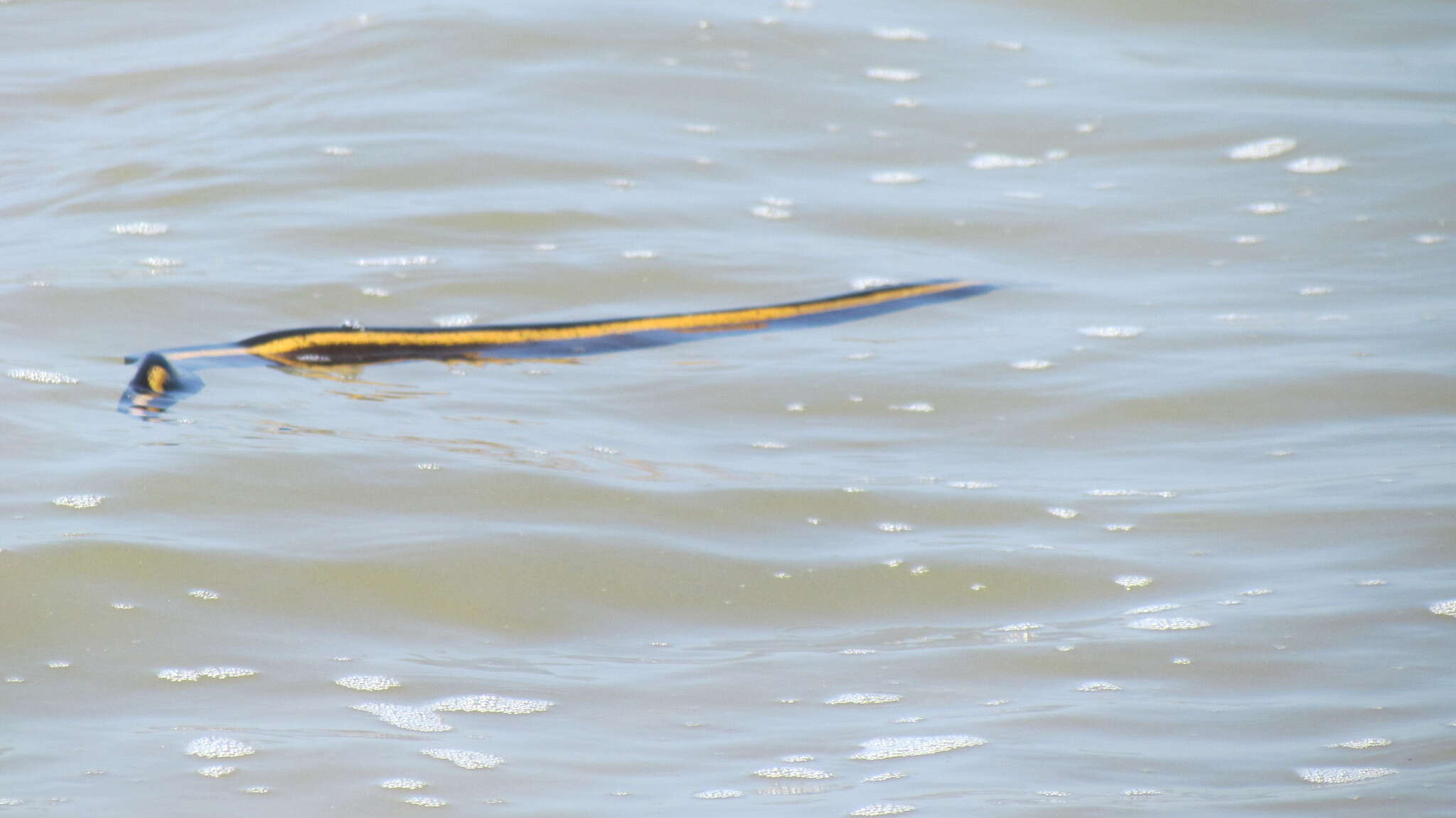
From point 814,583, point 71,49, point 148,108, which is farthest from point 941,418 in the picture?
point 71,49

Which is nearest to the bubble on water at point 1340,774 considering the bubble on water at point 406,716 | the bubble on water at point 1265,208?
the bubble on water at point 406,716

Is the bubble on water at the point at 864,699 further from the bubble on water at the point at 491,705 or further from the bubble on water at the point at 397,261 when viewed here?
the bubble on water at the point at 397,261

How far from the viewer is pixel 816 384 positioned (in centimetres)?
442

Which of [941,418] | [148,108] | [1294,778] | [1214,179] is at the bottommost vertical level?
[1294,778]

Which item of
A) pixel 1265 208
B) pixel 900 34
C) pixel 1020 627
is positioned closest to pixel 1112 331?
pixel 1265 208

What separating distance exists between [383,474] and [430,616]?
24.9 inches

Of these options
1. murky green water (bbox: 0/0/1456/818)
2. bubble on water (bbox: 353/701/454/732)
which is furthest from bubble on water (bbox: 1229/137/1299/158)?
bubble on water (bbox: 353/701/454/732)

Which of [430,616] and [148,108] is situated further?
[148,108]

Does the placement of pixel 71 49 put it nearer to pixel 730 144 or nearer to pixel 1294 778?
pixel 730 144

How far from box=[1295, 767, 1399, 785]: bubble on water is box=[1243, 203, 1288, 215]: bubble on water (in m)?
3.87

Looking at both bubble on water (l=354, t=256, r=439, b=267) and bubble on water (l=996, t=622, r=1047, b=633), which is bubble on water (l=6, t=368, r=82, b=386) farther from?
bubble on water (l=996, t=622, r=1047, b=633)

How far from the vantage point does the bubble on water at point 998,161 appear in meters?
6.52

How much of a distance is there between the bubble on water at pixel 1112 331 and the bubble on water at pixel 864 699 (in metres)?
2.23

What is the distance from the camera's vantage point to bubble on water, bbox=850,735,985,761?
2617 millimetres
